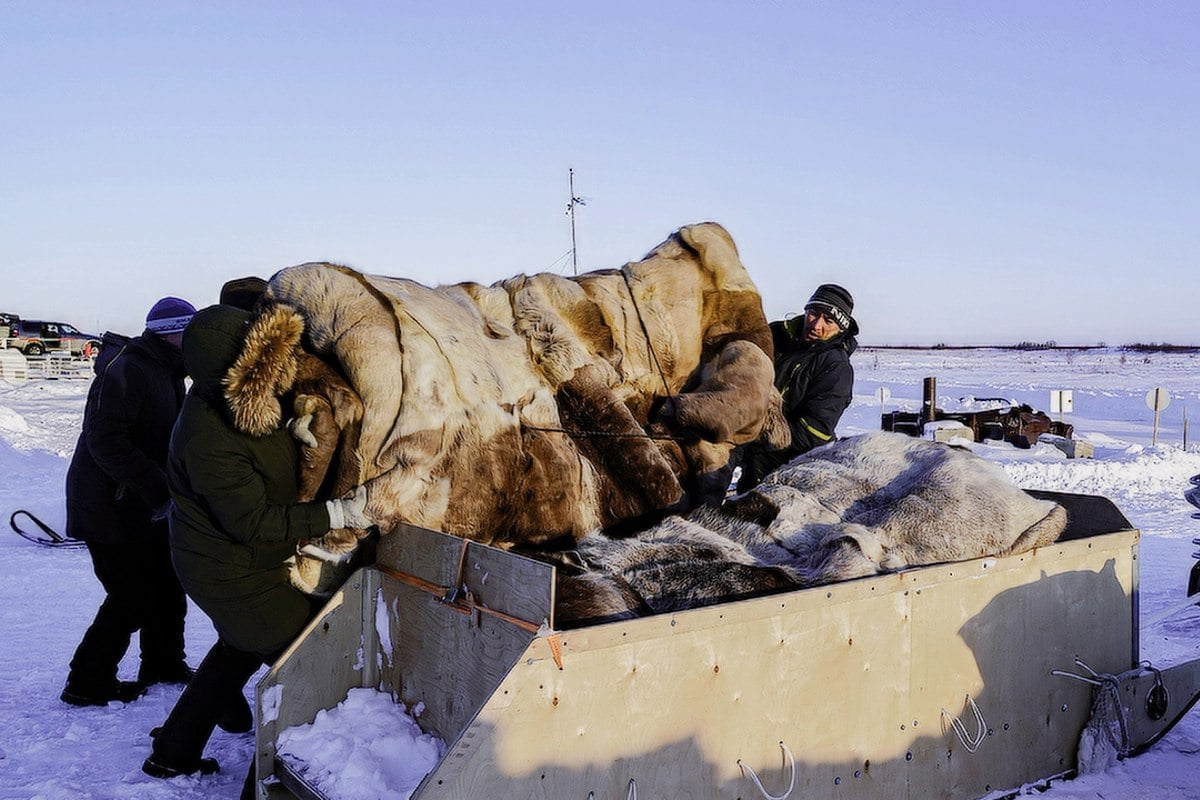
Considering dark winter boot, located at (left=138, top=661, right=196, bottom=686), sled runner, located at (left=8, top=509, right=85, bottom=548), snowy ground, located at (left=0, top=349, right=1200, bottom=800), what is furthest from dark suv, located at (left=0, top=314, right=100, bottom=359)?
dark winter boot, located at (left=138, top=661, right=196, bottom=686)

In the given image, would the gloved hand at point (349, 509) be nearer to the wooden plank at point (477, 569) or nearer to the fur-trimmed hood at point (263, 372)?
the wooden plank at point (477, 569)

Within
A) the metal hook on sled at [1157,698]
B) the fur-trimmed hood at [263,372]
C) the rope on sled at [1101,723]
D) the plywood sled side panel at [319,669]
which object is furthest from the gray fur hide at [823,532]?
the fur-trimmed hood at [263,372]

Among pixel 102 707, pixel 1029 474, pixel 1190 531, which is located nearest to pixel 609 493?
pixel 102 707

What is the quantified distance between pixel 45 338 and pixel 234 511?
124ft

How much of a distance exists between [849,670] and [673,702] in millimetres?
802

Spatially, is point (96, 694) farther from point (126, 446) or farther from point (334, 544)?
point (334, 544)

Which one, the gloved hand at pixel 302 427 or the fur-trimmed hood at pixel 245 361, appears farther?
the gloved hand at pixel 302 427

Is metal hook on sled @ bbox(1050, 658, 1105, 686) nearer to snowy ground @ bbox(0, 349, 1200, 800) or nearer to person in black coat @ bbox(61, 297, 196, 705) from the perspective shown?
snowy ground @ bbox(0, 349, 1200, 800)

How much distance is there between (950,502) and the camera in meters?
4.04

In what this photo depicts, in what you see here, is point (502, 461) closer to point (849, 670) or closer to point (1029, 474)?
point (849, 670)

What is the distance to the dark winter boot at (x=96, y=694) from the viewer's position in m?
4.75

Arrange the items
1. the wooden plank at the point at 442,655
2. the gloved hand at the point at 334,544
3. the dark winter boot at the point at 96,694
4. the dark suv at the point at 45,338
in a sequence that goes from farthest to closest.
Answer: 1. the dark suv at the point at 45,338
2. the dark winter boot at the point at 96,694
3. the gloved hand at the point at 334,544
4. the wooden plank at the point at 442,655

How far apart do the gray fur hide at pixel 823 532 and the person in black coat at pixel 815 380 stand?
0.45 metres

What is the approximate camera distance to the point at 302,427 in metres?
3.41
